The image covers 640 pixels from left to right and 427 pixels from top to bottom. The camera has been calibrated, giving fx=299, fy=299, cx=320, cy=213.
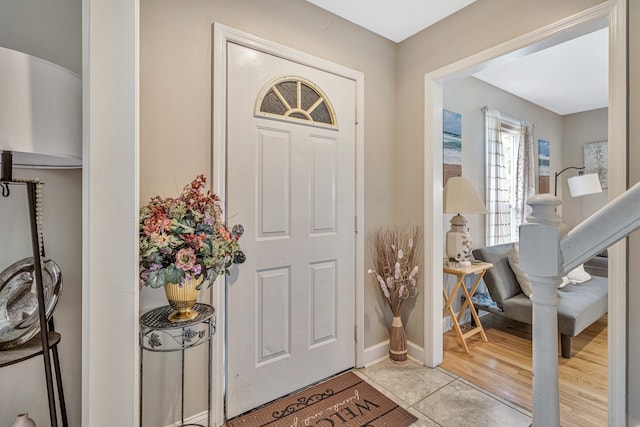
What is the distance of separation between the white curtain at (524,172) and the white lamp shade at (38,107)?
14.1 ft

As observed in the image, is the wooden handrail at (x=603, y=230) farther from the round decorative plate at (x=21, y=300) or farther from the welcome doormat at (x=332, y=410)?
the round decorative plate at (x=21, y=300)

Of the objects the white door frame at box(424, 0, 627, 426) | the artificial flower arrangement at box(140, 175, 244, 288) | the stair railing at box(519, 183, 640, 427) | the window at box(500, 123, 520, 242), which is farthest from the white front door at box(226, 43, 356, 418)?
the window at box(500, 123, 520, 242)

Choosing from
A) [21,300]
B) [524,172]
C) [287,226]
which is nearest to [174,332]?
[21,300]

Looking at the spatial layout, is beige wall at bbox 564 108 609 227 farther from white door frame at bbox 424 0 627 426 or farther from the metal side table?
the metal side table

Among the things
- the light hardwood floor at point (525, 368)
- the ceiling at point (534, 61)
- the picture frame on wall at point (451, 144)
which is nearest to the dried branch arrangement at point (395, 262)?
the light hardwood floor at point (525, 368)

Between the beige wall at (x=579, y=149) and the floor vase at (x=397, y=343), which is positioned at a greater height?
the beige wall at (x=579, y=149)

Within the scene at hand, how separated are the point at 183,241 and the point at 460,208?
207 cm

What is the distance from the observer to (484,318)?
3.21 metres

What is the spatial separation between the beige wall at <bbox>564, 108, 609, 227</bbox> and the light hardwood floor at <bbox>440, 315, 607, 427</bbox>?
2354 millimetres

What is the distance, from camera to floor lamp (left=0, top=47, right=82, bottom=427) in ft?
2.95

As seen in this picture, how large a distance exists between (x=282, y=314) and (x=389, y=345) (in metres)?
1.02

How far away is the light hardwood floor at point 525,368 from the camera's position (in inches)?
71.9

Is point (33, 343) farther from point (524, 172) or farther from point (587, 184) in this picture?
point (587, 184)

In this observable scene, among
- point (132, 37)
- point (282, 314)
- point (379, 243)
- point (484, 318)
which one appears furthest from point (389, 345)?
point (132, 37)
